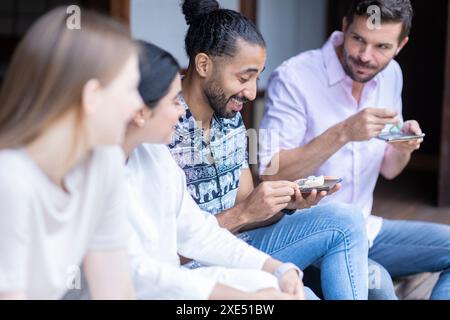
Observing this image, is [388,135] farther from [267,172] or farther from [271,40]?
[271,40]

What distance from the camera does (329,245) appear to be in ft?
6.34

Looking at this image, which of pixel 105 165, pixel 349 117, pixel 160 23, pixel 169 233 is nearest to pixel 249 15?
pixel 160 23

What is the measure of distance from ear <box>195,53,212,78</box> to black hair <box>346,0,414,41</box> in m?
0.61

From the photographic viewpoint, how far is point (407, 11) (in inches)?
91.4

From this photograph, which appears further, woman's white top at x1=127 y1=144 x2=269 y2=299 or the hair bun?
the hair bun

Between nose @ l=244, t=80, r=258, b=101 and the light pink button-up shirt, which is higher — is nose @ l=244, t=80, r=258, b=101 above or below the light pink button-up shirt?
above

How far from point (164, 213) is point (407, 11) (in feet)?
3.77

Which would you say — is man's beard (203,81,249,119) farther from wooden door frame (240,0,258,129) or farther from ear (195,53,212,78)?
wooden door frame (240,0,258,129)

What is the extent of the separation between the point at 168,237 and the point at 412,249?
3.21ft

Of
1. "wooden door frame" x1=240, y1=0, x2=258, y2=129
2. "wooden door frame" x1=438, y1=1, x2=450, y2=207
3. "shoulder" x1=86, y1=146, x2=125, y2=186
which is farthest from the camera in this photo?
"wooden door frame" x1=240, y1=0, x2=258, y2=129

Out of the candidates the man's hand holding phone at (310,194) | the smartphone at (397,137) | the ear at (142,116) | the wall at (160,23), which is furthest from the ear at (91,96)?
the wall at (160,23)

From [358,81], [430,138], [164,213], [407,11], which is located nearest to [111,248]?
[164,213]

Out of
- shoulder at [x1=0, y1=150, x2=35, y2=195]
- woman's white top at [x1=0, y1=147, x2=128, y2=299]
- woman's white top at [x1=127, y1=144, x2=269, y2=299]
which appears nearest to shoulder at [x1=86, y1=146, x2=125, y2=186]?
woman's white top at [x1=0, y1=147, x2=128, y2=299]

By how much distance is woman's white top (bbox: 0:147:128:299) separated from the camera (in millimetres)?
1161
